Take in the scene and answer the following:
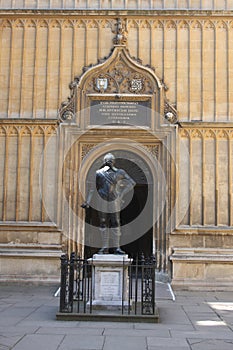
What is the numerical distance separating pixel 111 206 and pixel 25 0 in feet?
23.7

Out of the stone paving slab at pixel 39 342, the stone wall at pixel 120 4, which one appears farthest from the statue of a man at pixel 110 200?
the stone wall at pixel 120 4

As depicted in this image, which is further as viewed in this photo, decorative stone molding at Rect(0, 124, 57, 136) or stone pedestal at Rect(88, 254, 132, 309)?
decorative stone molding at Rect(0, 124, 57, 136)

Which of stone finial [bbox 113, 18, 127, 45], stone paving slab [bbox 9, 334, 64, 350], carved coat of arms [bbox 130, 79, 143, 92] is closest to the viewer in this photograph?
stone paving slab [bbox 9, 334, 64, 350]

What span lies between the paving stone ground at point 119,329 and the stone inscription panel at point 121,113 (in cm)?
476

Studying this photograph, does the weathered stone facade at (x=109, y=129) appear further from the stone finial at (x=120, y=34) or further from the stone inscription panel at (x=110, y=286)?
the stone inscription panel at (x=110, y=286)

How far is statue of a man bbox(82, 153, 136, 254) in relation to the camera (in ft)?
27.8

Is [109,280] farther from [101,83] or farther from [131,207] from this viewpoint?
[131,207]

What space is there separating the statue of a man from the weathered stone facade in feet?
11.5

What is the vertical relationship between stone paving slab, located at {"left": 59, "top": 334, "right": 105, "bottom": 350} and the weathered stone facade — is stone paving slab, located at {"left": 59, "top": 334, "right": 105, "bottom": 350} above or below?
below

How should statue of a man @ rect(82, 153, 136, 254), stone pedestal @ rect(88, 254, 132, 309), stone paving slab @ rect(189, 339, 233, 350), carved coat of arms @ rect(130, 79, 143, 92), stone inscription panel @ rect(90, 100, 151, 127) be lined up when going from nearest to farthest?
stone paving slab @ rect(189, 339, 233, 350), stone pedestal @ rect(88, 254, 132, 309), statue of a man @ rect(82, 153, 136, 254), stone inscription panel @ rect(90, 100, 151, 127), carved coat of arms @ rect(130, 79, 143, 92)

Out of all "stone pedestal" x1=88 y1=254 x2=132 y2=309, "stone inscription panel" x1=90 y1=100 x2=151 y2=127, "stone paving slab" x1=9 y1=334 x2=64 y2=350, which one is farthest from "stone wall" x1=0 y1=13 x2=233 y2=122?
"stone paving slab" x1=9 y1=334 x2=64 y2=350

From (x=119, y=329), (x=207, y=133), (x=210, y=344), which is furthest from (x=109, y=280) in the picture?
(x=207, y=133)

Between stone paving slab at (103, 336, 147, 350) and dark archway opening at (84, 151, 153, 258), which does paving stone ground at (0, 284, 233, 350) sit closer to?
stone paving slab at (103, 336, 147, 350)

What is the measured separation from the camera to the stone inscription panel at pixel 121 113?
40.5ft
